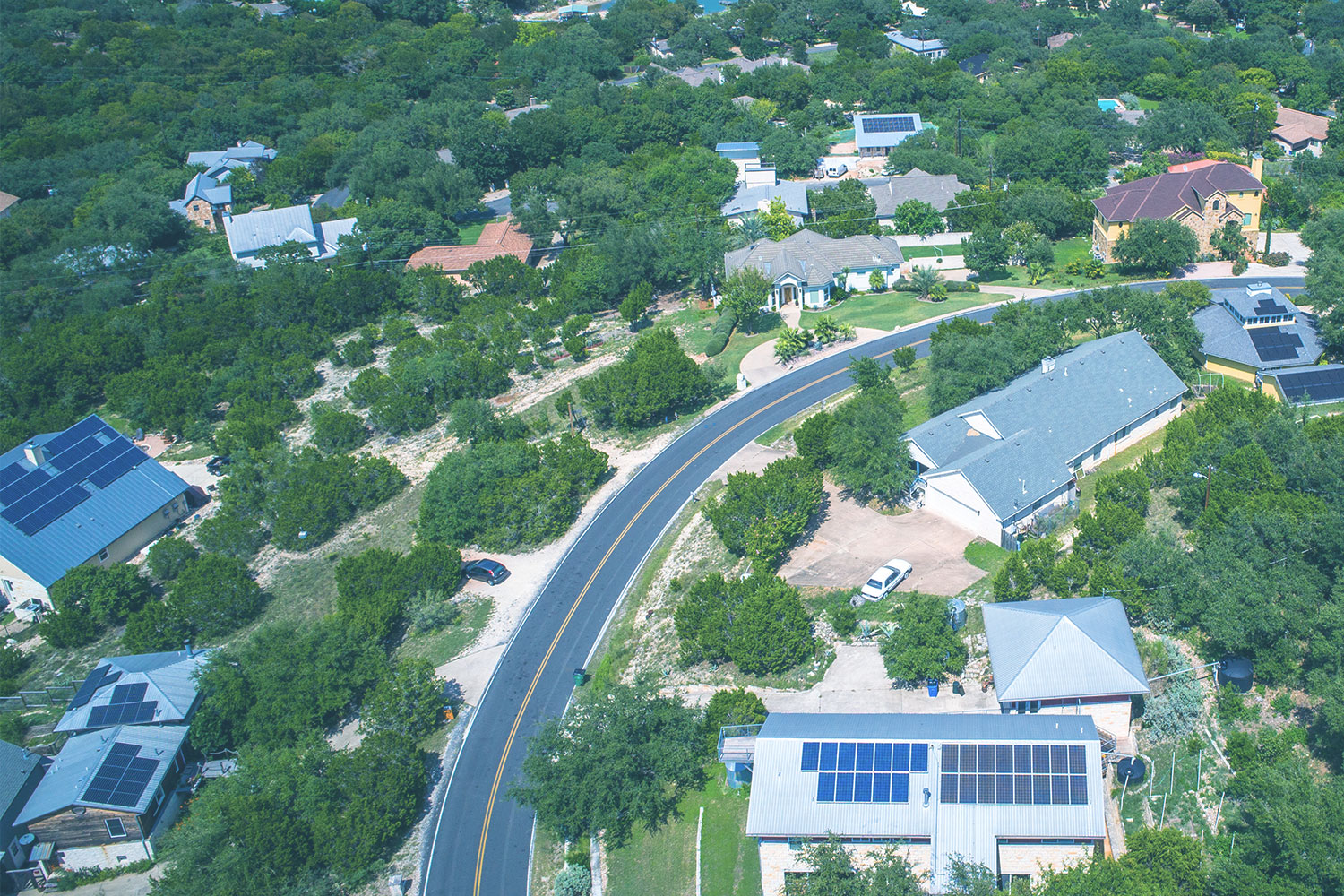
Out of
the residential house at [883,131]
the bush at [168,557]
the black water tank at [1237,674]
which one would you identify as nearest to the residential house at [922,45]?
the residential house at [883,131]

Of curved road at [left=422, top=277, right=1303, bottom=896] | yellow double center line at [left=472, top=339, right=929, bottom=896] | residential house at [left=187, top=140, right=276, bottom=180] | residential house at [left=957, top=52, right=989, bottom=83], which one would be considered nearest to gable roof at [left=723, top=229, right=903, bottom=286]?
curved road at [left=422, top=277, right=1303, bottom=896]

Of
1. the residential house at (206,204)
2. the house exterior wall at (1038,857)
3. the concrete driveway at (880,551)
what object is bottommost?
the residential house at (206,204)

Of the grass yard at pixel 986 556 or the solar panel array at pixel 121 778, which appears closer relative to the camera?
the solar panel array at pixel 121 778

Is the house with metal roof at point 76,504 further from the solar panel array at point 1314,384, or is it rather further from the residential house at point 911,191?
the solar panel array at point 1314,384

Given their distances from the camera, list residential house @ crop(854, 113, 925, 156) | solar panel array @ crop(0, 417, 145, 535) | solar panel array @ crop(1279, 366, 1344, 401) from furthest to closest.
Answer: residential house @ crop(854, 113, 925, 156) < solar panel array @ crop(0, 417, 145, 535) < solar panel array @ crop(1279, 366, 1344, 401)

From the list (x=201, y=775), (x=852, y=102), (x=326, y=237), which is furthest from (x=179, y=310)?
(x=852, y=102)

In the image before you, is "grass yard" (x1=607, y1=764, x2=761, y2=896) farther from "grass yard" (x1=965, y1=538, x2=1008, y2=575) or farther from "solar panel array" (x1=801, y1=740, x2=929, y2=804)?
"grass yard" (x1=965, y1=538, x2=1008, y2=575)

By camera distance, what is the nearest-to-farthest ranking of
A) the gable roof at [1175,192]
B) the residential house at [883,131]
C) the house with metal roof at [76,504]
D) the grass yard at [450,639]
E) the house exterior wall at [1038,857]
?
the house exterior wall at [1038,857] → the grass yard at [450,639] → the house with metal roof at [76,504] → the gable roof at [1175,192] → the residential house at [883,131]
